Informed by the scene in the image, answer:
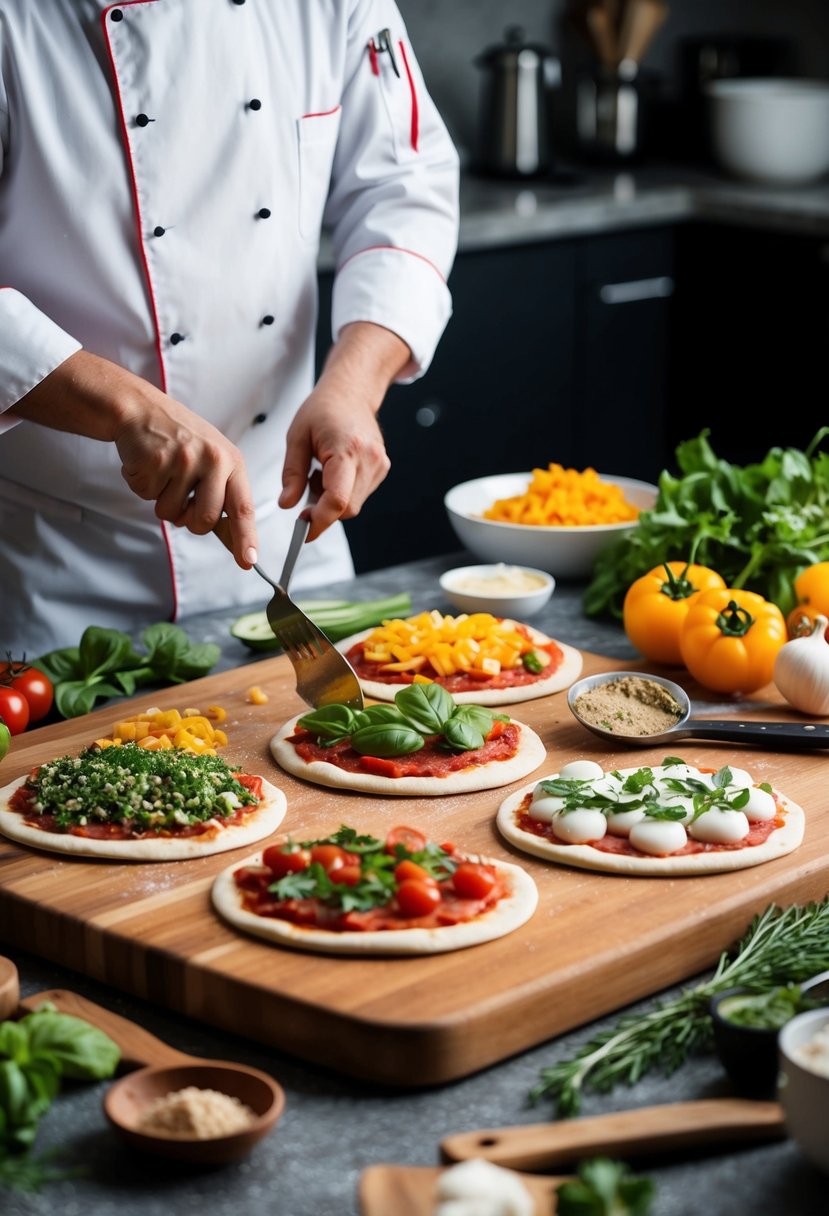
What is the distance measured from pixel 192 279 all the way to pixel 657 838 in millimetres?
1056

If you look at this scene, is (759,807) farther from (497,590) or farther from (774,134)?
(774,134)

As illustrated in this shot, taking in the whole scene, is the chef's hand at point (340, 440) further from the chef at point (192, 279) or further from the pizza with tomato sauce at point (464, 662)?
the pizza with tomato sauce at point (464, 662)

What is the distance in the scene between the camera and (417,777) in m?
1.61

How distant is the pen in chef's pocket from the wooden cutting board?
1128 millimetres

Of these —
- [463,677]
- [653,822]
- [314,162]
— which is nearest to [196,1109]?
[653,822]

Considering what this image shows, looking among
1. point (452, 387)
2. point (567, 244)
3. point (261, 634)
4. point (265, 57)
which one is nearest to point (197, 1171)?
point (261, 634)

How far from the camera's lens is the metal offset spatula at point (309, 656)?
177 cm

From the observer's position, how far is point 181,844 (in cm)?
146

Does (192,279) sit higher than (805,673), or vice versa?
(192,279)

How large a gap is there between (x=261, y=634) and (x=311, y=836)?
553mm

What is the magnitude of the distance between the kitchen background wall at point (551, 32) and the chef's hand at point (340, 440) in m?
2.57

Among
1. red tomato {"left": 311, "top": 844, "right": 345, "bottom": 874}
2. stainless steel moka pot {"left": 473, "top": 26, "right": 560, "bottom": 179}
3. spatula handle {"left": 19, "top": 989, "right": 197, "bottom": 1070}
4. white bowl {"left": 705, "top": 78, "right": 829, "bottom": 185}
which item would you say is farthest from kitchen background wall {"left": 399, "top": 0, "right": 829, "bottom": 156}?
spatula handle {"left": 19, "top": 989, "right": 197, "bottom": 1070}

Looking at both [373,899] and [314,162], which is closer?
[373,899]

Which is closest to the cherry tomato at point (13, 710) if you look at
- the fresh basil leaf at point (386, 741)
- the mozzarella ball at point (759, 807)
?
the fresh basil leaf at point (386, 741)
